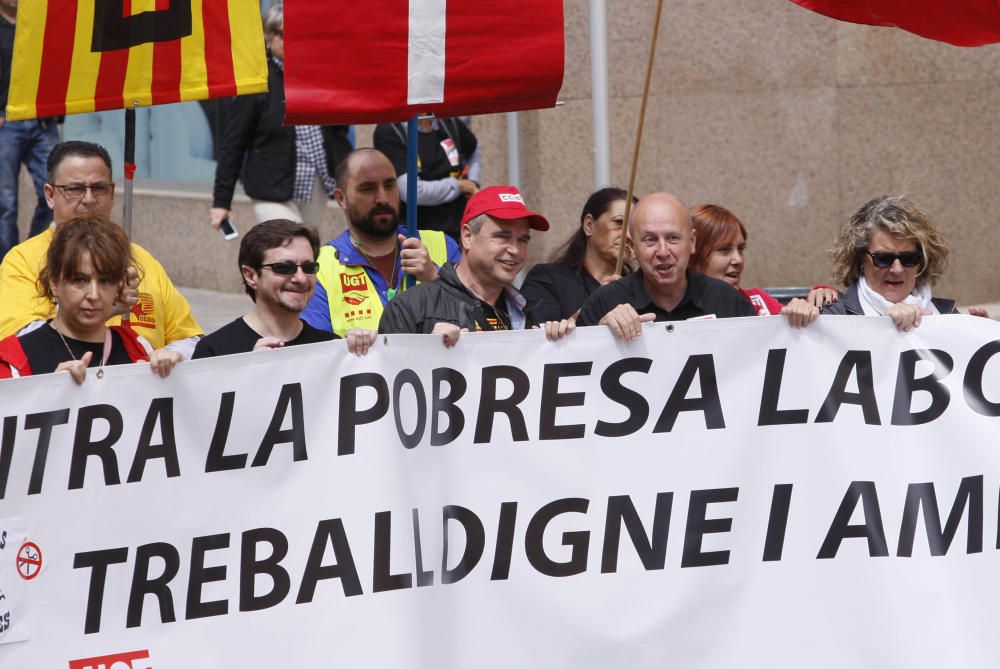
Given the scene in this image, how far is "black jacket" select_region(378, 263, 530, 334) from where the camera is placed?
531 centimetres

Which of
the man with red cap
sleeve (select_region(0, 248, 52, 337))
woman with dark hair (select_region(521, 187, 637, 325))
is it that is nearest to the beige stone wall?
woman with dark hair (select_region(521, 187, 637, 325))

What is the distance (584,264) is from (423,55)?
4.91ft

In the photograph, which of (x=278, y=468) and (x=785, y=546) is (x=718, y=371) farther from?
(x=278, y=468)

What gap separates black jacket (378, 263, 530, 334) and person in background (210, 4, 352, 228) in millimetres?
3420

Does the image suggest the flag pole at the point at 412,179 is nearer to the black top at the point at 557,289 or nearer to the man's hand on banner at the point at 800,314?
the black top at the point at 557,289

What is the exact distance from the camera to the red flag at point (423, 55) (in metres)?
5.38

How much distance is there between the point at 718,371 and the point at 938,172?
239 inches

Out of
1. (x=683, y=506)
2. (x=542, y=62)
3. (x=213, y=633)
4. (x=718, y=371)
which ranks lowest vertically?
(x=213, y=633)

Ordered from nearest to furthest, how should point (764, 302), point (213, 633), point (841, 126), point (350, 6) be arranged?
1. point (213, 633)
2. point (350, 6)
3. point (764, 302)
4. point (841, 126)

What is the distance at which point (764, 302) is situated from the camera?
21.1 feet

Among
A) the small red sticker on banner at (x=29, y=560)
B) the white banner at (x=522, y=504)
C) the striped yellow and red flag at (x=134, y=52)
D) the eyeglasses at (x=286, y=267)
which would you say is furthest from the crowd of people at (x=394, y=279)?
the small red sticker on banner at (x=29, y=560)

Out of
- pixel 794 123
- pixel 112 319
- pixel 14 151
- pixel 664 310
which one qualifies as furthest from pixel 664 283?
pixel 14 151

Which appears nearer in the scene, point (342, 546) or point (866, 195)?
point (342, 546)

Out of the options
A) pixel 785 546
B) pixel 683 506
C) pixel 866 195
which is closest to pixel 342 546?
pixel 683 506
